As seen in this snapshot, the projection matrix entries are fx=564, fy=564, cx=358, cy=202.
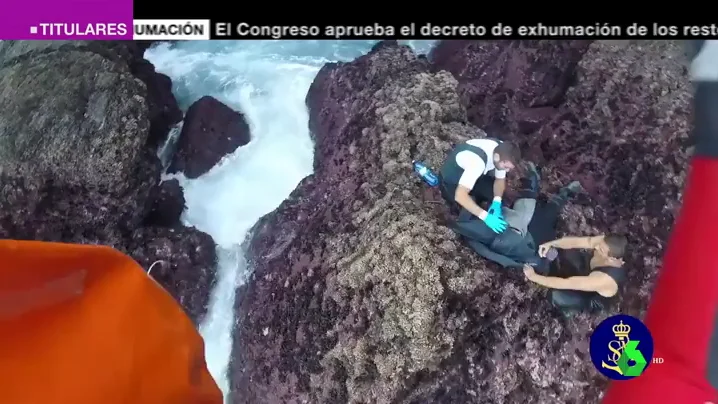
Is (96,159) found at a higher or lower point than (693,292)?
lower

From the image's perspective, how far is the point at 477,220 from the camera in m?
1.30

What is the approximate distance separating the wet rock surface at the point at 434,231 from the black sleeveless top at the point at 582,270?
36mm

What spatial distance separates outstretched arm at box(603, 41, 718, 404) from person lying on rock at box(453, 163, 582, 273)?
0.86 ft

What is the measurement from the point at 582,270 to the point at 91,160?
1268 millimetres

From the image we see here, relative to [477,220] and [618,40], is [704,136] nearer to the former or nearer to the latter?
[618,40]

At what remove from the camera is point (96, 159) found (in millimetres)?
1519

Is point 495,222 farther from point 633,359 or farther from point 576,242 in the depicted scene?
point 633,359

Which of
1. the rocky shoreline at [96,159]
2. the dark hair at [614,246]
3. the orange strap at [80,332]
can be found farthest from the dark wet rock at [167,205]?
the dark hair at [614,246]

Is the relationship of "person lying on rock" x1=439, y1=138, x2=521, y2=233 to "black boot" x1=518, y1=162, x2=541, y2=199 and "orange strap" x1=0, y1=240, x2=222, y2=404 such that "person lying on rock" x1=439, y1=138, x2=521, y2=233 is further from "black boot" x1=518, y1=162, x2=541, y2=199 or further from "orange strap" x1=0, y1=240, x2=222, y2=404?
"orange strap" x1=0, y1=240, x2=222, y2=404

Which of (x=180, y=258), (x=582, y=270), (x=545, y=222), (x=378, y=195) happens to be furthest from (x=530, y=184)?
(x=180, y=258)

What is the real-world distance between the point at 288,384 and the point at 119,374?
61cm

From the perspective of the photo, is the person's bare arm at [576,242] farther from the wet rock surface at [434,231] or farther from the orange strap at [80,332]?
the orange strap at [80,332]

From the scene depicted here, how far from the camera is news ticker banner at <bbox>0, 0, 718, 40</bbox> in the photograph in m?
1.18

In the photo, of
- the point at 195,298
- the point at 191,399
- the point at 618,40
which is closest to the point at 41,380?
the point at 191,399
